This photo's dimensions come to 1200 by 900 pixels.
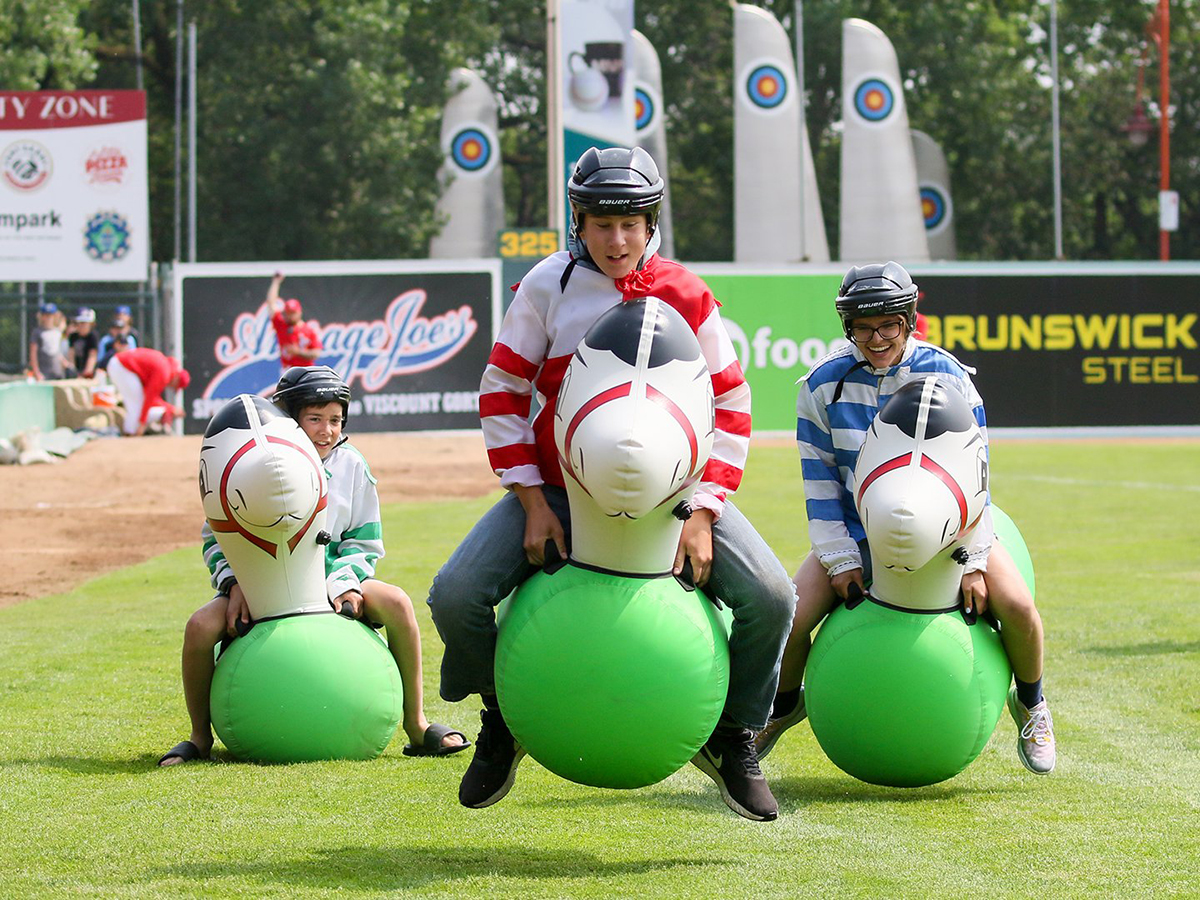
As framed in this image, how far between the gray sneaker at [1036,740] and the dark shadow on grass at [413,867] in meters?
1.38

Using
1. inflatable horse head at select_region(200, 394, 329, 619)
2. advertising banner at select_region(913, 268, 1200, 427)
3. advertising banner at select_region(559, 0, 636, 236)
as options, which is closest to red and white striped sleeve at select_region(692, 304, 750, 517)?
inflatable horse head at select_region(200, 394, 329, 619)

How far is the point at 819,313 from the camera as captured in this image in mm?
24312

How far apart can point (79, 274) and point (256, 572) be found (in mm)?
22766

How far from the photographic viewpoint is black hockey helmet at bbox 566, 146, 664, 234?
4.33m

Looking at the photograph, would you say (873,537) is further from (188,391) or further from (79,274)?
(79,274)

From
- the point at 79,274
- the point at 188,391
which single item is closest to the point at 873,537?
the point at 188,391

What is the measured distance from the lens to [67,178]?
27359mm

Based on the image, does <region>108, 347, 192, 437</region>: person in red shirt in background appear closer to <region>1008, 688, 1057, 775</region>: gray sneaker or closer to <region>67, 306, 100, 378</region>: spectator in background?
<region>67, 306, 100, 378</region>: spectator in background

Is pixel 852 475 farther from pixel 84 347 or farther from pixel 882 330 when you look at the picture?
pixel 84 347

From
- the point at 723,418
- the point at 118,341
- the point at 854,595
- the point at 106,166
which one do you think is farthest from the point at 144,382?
the point at 723,418

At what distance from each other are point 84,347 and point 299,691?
809 inches

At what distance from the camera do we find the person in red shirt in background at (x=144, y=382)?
22.1 metres

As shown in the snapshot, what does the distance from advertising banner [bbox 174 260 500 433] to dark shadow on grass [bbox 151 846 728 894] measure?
19.0 metres

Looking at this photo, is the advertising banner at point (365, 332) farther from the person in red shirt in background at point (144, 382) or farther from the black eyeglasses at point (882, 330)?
the black eyeglasses at point (882, 330)
